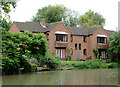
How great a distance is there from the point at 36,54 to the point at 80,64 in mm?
10051

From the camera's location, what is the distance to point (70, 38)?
41562mm

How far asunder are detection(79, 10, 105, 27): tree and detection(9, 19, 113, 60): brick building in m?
18.9

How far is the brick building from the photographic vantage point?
39.0m

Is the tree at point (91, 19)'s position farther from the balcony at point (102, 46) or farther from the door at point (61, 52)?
the door at point (61, 52)

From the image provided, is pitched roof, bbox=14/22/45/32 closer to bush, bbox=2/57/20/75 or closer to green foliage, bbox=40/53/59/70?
green foliage, bbox=40/53/59/70

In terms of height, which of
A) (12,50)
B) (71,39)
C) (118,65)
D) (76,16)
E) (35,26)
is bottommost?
(118,65)

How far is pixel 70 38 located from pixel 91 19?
1050 inches

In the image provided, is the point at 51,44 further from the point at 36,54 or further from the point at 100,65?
the point at 36,54

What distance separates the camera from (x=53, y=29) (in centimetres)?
3900

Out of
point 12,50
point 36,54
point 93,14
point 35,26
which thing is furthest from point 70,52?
point 93,14

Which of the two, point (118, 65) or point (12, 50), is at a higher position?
point (12, 50)

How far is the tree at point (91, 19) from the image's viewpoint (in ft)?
212

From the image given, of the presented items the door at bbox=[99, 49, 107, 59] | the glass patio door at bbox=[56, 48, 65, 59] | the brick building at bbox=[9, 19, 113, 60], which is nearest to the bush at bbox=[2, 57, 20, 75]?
the brick building at bbox=[9, 19, 113, 60]

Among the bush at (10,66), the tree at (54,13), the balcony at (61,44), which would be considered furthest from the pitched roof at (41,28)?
the tree at (54,13)
